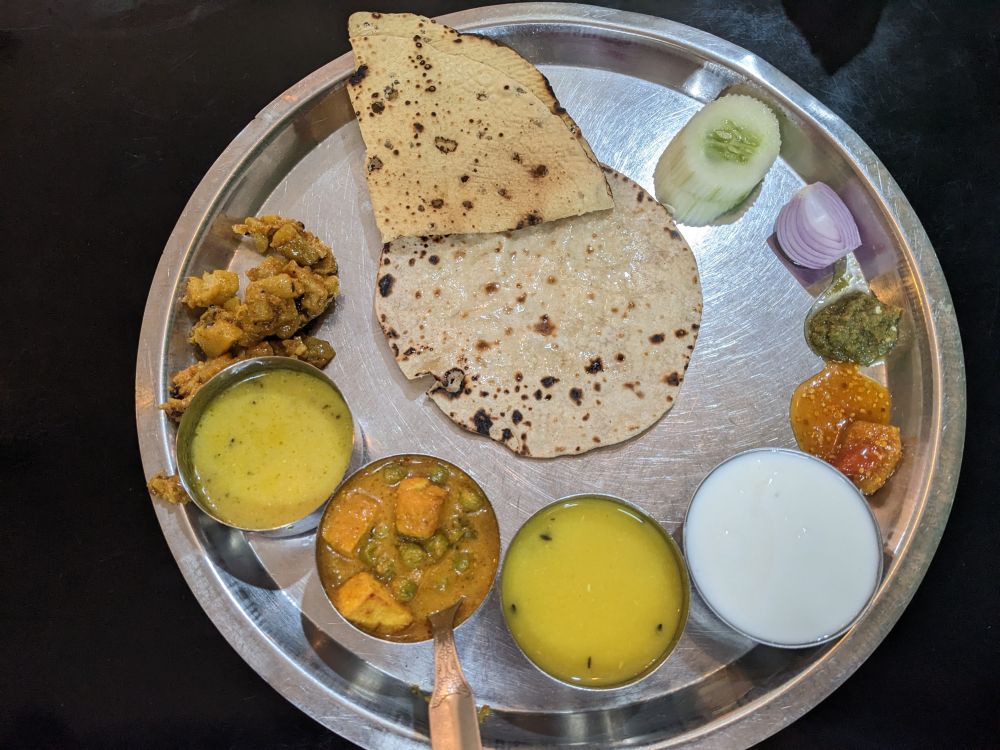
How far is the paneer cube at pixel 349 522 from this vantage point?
2184 mm

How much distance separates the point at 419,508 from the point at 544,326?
2.50 feet

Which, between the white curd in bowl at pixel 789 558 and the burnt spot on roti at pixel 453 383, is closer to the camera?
the white curd in bowl at pixel 789 558

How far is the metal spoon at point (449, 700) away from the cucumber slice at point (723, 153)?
65.0 inches

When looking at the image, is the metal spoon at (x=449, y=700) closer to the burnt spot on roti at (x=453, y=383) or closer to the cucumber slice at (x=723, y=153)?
the burnt spot on roti at (x=453, y=383)

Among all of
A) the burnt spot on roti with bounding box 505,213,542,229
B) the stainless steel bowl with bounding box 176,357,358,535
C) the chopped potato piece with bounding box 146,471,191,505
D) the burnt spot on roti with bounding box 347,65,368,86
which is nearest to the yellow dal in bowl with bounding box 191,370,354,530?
the stainless steel bowl with bounding box 176,357,358,535

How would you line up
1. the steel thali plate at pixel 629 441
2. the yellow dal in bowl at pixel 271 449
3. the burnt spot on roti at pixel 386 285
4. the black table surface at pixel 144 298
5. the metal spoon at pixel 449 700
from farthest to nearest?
the black table surface at pixel 144 298
the burnt spot on roti at pixel 386 285
the steel thali plate at pixel 629 441
the yellow dal in bowl at pixel 271 449
the metal spoon at pixel 449 700

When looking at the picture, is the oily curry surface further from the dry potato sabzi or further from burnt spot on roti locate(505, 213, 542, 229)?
burnt spot on roti locate(505, 213, 542, 229)

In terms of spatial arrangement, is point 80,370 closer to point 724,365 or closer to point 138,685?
point 138,685

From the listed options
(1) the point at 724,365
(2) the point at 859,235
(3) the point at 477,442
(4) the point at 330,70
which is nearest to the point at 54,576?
(3) the point at 477,442

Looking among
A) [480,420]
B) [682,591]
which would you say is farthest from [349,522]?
[682,591]

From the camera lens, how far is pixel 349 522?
86.6 inches

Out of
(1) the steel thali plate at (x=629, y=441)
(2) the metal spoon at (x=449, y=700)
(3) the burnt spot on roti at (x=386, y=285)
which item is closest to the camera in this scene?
(2) the metal spoon at (x=449, y=700)

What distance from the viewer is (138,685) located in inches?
103

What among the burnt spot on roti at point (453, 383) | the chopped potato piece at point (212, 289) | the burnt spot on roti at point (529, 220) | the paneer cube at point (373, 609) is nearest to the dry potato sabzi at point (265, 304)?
the chopped potato piece at point (212, 289)
